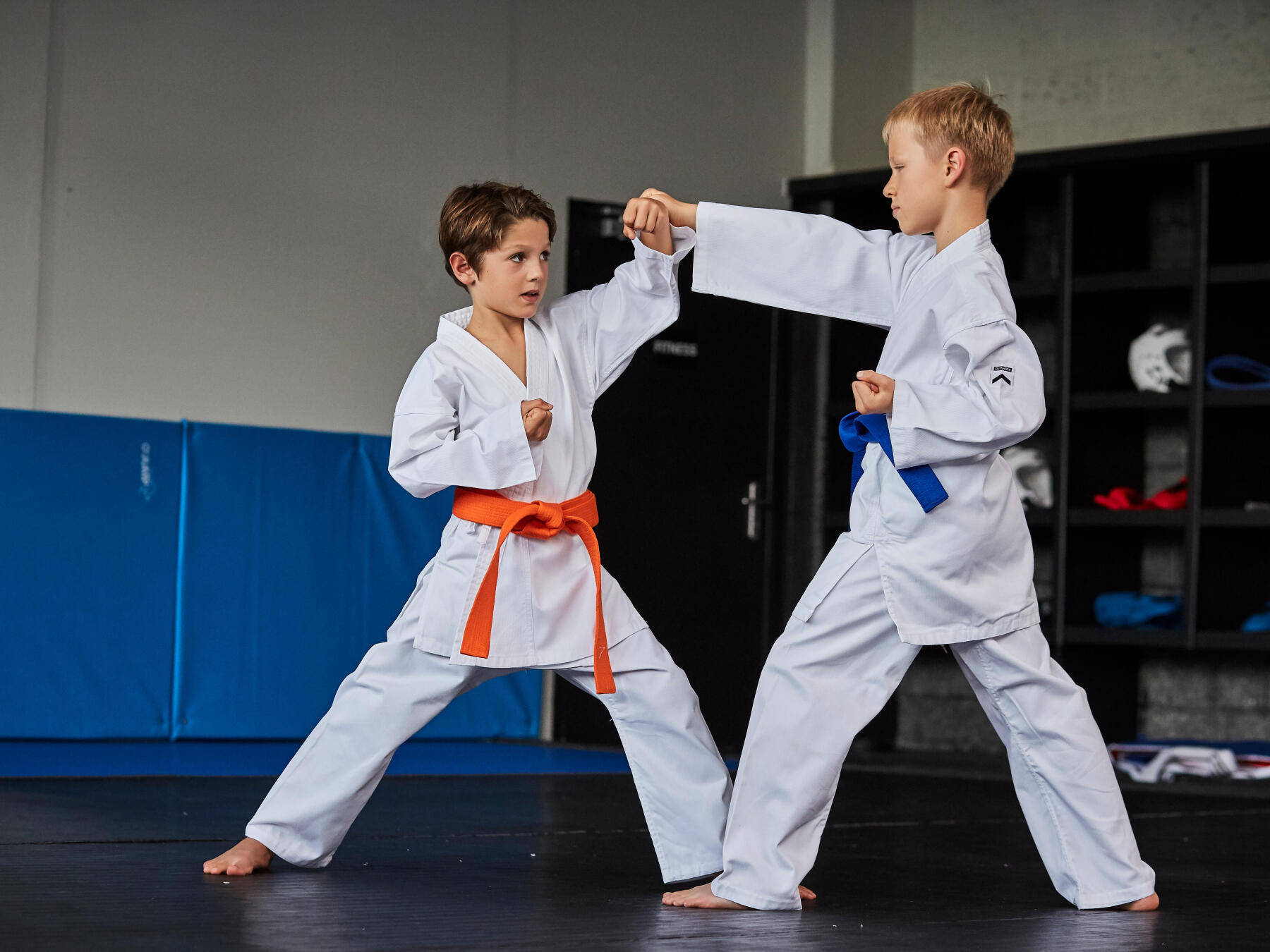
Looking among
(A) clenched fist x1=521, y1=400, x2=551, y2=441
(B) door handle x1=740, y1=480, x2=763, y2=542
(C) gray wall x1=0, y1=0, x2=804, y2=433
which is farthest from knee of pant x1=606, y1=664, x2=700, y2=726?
(B) door handle x1=740, y1=480, x2=763, y2=542

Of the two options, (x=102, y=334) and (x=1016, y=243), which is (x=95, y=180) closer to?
(x=102, y=334)

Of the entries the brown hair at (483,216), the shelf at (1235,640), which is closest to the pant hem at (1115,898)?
the brown hair at (483,216)

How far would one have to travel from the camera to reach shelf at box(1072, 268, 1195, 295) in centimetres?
491

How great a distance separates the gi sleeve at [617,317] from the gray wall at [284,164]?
2.69 metres

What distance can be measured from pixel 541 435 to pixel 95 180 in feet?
9.85

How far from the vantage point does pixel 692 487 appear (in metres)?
5.46

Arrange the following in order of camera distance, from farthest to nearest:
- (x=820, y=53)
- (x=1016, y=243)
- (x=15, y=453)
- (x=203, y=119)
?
(x=820, y=53) < (x=1016, y=243) < (x=203, y=119) < (x=15, y=453)

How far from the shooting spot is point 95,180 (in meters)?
4.62

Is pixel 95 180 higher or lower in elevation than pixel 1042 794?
higher

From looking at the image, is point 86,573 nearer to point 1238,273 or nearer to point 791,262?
point 791,262

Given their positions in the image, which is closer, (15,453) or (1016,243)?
(15,453)

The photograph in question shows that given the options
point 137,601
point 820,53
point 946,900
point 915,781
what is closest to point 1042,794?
point 946,900

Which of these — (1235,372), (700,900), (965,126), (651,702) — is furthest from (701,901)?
(1235,372)

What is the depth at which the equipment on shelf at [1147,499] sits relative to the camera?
4.97 metres
